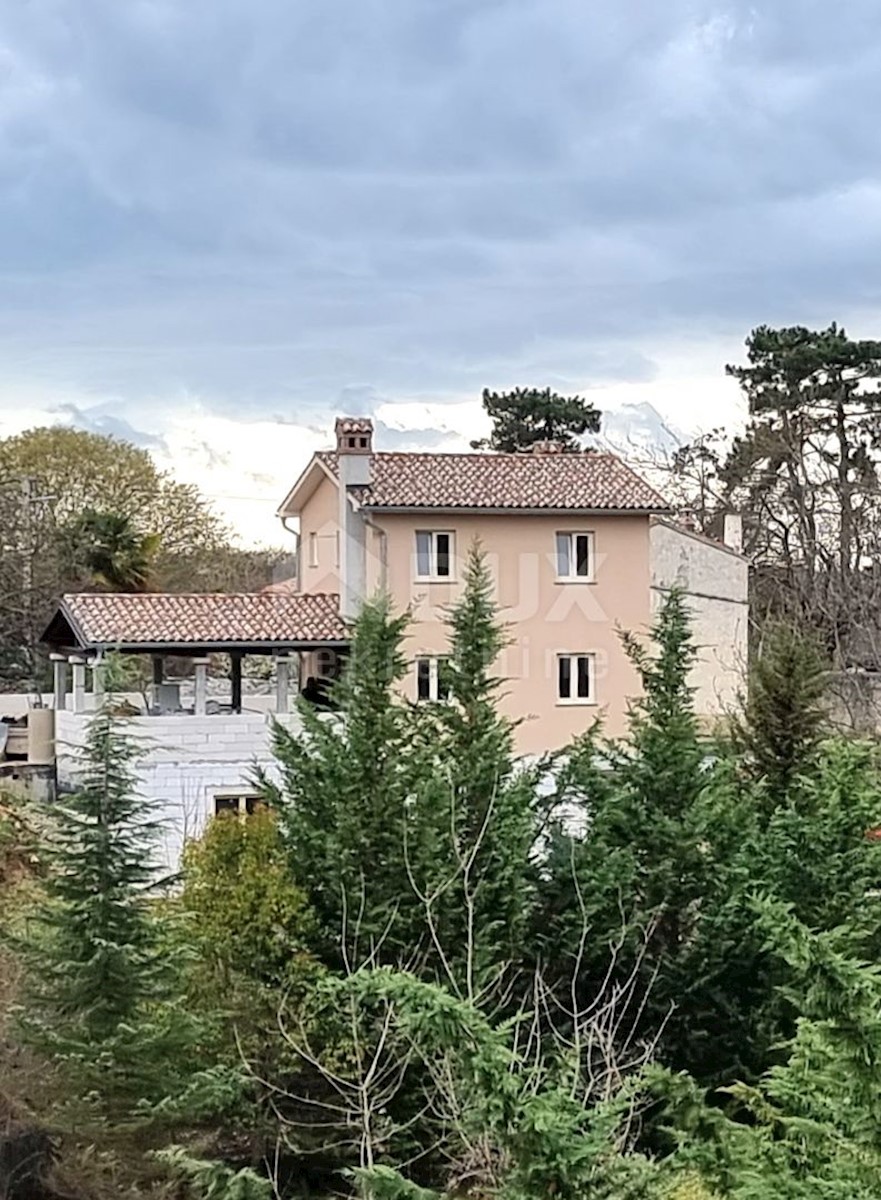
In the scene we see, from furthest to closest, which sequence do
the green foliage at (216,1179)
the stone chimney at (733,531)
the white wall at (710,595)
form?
the stone chimney at (733,531), the white wall at (710,595), the green foliage at (216,1179)

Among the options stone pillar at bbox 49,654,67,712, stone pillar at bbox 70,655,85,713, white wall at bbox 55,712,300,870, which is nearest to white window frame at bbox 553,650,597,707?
white wall at bbox 55,712,300,870

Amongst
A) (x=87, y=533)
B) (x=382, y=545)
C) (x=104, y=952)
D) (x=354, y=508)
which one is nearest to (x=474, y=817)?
(x=104, y=952)

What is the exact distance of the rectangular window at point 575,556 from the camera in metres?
27.0

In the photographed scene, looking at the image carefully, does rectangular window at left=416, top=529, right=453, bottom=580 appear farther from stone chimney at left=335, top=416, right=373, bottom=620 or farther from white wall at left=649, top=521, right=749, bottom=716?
white wall at left=649, top=521, right=749, bottom=716

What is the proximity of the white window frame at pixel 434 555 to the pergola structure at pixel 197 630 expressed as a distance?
8.98 ft

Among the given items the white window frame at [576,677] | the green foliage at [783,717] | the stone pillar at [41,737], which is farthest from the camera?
the white window frame at [576,677]

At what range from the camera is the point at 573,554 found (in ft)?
88.8

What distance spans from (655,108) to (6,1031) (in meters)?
13.6

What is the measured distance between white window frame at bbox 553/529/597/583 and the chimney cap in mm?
4471

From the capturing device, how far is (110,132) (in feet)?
58.4

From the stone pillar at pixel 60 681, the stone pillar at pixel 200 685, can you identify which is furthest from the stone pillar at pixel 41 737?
the stone pillar at pixel 200 685

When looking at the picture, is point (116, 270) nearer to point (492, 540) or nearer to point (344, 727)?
point (492, 540)

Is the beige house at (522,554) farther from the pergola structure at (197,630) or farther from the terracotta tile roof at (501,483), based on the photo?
the pergola structure at (197,630)

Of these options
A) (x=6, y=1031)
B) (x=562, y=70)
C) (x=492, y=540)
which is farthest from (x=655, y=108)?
(x=6, y=1031)
